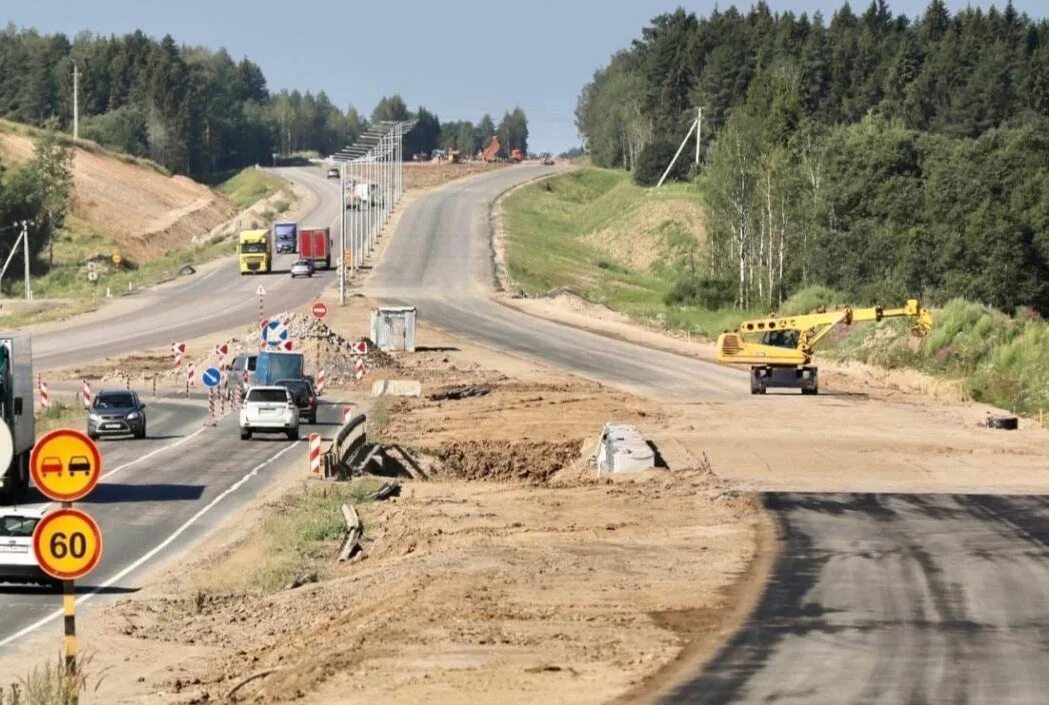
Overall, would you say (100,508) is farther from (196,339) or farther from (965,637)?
(196,339)

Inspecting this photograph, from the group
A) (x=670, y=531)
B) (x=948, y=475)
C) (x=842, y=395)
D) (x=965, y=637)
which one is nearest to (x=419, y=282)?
(x=842, y=395)

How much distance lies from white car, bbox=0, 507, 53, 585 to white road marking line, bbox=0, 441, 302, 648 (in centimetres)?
82

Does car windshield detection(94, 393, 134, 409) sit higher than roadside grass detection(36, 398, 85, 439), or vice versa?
car windshield detection(94, 393, 134, 409)

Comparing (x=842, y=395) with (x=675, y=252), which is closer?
(x=842, y=395)

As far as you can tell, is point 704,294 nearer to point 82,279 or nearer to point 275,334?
point 82,279

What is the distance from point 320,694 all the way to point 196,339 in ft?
252

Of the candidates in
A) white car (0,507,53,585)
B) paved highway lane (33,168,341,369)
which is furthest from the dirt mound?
paved highway lane (33,168,341,369)

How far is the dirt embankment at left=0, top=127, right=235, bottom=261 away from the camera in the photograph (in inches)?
6407

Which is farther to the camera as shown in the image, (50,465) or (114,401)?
(114,401)

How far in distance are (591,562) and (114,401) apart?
30301 mm

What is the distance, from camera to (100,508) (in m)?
39.2

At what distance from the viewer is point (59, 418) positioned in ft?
200

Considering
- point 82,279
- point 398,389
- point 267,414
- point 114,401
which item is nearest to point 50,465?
point 267,414

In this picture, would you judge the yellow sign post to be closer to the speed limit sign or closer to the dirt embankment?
the speed limit sign
